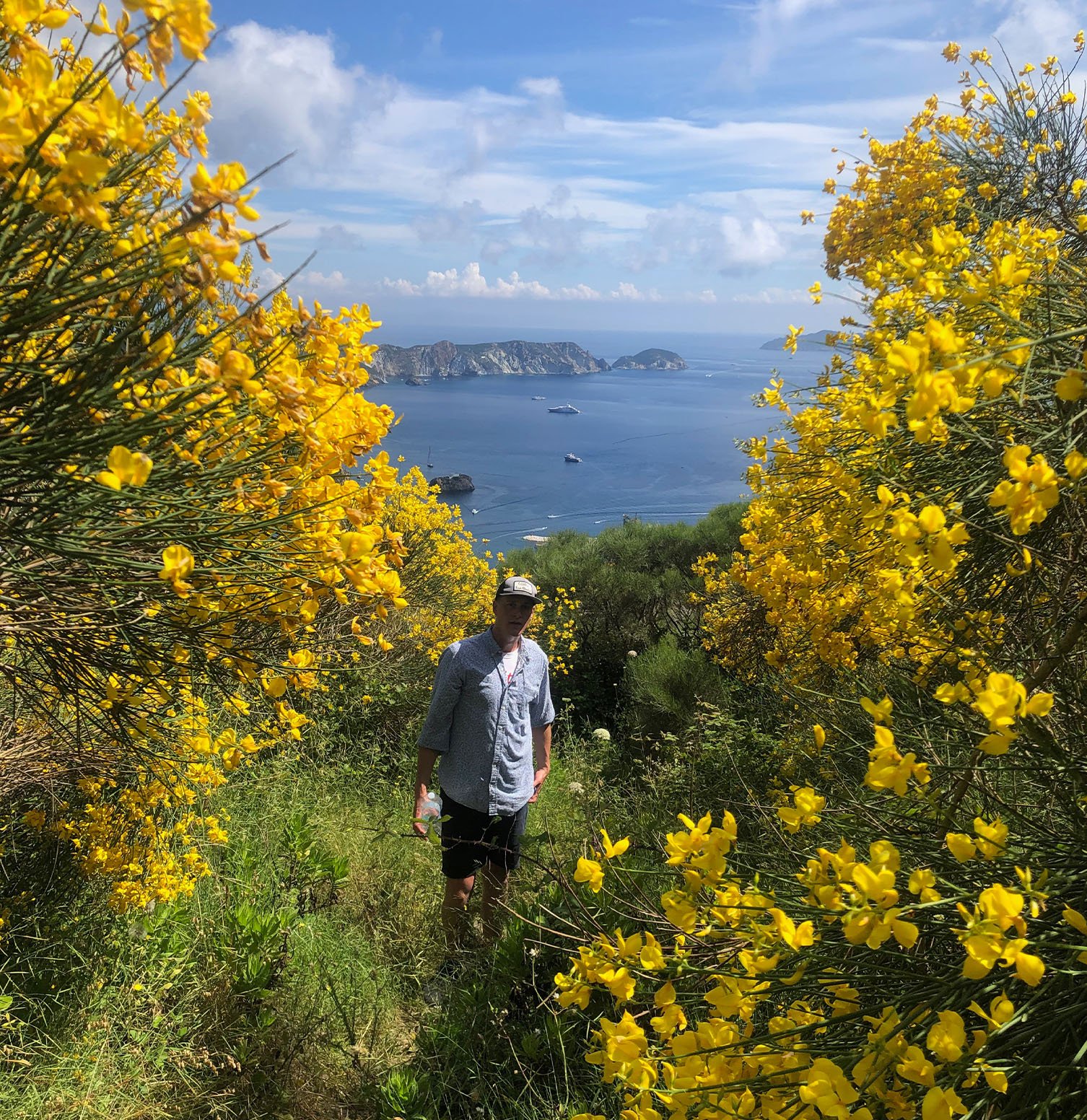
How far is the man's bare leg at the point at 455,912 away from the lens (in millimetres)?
3354

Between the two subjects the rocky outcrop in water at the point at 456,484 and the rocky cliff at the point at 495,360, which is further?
the rocky cliff at the point at 495,360

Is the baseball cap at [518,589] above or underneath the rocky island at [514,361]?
underneath

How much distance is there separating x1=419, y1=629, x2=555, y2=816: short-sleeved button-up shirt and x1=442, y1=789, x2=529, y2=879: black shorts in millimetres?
61

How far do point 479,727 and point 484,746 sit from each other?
0.29 feet

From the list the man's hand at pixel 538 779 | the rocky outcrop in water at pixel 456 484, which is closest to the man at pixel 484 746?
the man's hand at pixel 538 779

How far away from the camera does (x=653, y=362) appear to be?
320ft

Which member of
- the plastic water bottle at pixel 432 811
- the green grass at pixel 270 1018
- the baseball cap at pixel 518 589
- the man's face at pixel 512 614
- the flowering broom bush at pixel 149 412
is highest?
the flowering broom bush at pixel 149 412

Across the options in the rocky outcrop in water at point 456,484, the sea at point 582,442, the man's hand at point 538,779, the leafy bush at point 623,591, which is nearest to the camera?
the man's hand at point 538,779

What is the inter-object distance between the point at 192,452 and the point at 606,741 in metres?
6.59

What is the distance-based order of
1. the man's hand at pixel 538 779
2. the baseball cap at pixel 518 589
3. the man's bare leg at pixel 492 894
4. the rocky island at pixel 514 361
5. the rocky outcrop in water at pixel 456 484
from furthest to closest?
1. the rocky island at pixel 514 361
2. the rocky outcrop in water at pixel 456 484
3. the man's hand at pixel 538 779
4. the man's bare leg at pixel 492 894
5. the baseball cap at pixel 518 589

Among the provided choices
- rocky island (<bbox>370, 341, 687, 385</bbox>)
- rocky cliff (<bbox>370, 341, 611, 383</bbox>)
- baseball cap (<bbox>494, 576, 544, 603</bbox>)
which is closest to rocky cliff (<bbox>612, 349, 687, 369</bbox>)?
rocky island (<bbox>370, 341, 687, 385</bbox>)

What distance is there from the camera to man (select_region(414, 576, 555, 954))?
10.6 ft

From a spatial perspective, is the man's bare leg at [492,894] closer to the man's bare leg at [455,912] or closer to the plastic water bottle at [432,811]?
the man's bare leg at [455,912]

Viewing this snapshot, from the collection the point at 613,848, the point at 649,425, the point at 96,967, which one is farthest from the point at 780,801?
the point at 649,425
